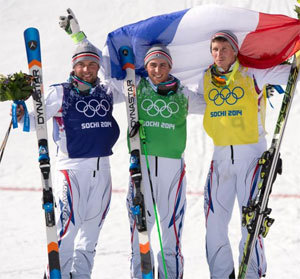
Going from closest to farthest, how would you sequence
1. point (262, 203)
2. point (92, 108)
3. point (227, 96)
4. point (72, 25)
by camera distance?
point (262, 203) < point (92, 108) < point (227, 96) < point (72, 25)

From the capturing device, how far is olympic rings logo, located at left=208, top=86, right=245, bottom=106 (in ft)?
16.0

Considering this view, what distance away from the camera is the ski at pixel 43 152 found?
458 centimetres

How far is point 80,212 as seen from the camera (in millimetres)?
4730

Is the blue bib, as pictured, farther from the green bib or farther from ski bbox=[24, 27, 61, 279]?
the green bib

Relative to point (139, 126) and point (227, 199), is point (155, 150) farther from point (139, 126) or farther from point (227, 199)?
point (227, 199)

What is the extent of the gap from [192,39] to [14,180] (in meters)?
5.54

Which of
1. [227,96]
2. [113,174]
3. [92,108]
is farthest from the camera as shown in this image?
[113,174]

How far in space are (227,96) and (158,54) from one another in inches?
27.6

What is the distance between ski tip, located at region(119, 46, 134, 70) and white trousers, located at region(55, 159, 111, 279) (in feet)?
3.00

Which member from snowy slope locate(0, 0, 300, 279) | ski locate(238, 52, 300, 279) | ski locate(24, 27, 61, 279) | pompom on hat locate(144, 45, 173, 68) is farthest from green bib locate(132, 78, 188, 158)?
snowy slope locate(0, 0, 300, 279)

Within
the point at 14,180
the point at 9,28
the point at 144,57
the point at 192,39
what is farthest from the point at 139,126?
the point at 9,28

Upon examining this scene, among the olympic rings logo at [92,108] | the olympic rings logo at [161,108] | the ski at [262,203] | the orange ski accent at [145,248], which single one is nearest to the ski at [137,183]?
the orange ski accent at [145,248]

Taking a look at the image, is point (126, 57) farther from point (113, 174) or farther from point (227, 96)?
point (113, 174)

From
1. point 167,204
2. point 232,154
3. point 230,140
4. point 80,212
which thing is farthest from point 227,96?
point 80,212
